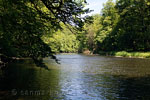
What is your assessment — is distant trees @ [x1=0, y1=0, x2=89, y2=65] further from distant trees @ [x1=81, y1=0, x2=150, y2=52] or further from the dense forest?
distant trees @ [x1=81, y1=0, x2=150, y2=52]

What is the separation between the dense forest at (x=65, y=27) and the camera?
6.65 m

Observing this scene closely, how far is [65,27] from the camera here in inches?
329

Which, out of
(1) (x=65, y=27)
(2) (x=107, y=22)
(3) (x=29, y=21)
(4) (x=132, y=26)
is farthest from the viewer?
(2) (x=107, y=22)

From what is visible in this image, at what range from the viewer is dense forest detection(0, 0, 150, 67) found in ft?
21.8

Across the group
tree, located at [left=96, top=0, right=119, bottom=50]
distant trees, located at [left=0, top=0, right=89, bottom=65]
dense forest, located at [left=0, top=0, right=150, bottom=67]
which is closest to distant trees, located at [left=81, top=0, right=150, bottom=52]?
dense forest, located at [left=0, top=0, right=150, bottom=67]

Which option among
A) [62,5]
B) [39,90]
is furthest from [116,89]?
[62,5]

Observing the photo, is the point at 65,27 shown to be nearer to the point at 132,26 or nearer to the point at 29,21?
the point at 29,21

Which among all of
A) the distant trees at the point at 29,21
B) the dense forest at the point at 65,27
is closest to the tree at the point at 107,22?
the dense forest at the point at 65,27

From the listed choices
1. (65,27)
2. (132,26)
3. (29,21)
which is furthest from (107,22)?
(29,21)

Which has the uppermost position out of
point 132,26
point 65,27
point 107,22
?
point 107,22

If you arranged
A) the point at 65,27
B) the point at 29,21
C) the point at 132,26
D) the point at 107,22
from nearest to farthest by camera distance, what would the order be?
the point at 29,21 < the point at 65,27 < the point at 132,26 < the point at 107,22

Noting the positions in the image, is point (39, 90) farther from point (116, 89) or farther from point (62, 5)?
point (62, 5)

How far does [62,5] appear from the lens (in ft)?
24.7

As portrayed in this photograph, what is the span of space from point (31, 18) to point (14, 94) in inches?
272
